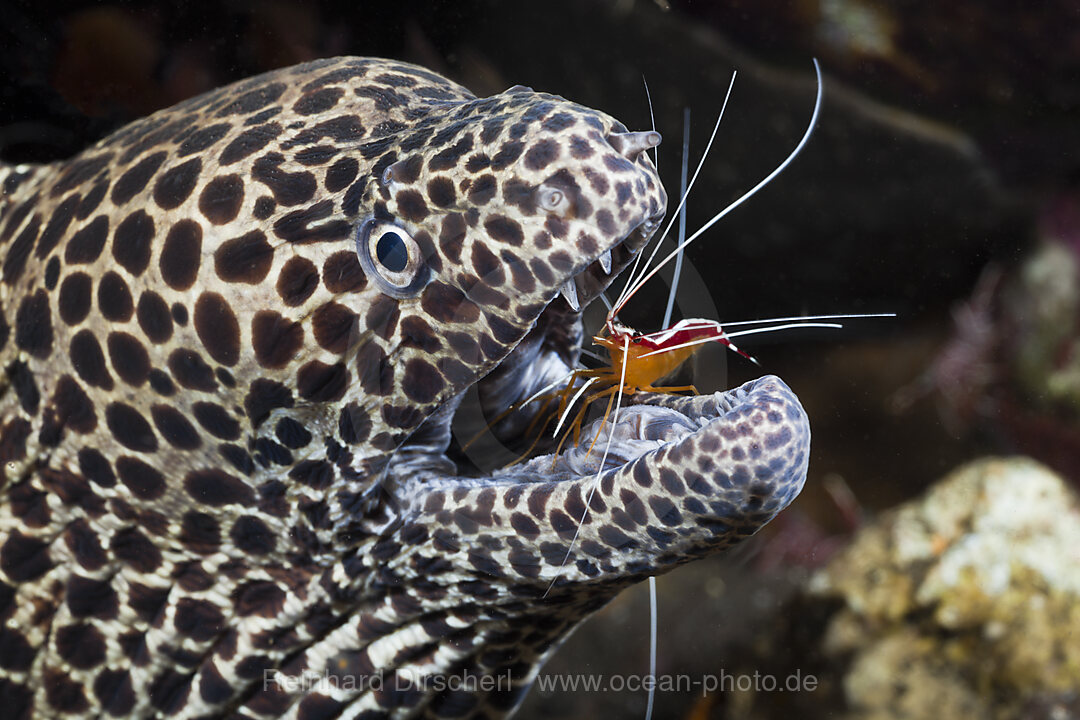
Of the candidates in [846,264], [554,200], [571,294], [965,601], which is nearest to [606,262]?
[571,294]

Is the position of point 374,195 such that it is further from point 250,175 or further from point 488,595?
point 488,595

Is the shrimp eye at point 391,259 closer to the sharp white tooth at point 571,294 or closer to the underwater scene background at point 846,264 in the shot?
the sharp white tooth at point 571,294

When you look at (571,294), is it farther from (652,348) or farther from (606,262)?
(652,348)

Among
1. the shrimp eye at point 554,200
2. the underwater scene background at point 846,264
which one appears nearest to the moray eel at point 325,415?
the shrimp eye at point 554,200

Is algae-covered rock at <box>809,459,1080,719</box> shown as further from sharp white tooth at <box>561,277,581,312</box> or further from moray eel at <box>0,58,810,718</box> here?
sharp white tooth at <box>561,277,581,312</box>

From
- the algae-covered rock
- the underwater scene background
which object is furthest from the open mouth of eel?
the algae-covered rock

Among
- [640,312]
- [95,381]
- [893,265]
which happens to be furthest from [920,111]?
[95,381]

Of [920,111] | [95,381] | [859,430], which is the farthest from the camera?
[859,430]
